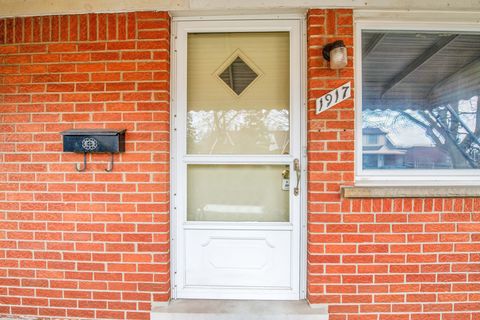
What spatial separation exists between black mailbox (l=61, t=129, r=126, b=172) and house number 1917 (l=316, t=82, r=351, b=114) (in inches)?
61.2

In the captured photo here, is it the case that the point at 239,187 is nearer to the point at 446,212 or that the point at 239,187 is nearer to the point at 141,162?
the point at 141,162

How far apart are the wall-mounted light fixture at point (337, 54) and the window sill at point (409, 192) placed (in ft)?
2.98

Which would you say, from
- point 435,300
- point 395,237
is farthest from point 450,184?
point 435,300

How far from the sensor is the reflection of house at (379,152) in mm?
2137

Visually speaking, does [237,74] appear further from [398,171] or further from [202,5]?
[398,171]

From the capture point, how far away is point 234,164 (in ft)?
7.29

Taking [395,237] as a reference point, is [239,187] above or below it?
above

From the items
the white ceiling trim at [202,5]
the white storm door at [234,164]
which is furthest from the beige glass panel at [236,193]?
the white ceiling trim at [202,5]

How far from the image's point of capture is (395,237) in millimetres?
2041

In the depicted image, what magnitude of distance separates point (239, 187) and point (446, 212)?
1.60m

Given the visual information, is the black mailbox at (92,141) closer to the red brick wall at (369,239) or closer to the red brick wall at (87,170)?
the red brick wall at (87,170)

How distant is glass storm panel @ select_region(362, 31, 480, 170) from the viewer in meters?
2.15

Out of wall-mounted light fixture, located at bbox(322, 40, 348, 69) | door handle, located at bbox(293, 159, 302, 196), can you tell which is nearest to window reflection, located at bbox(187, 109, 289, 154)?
door handle, located at bbox(293, 159, 302, 196)

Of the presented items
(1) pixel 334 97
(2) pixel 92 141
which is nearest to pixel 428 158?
(1) pixel 334 97
